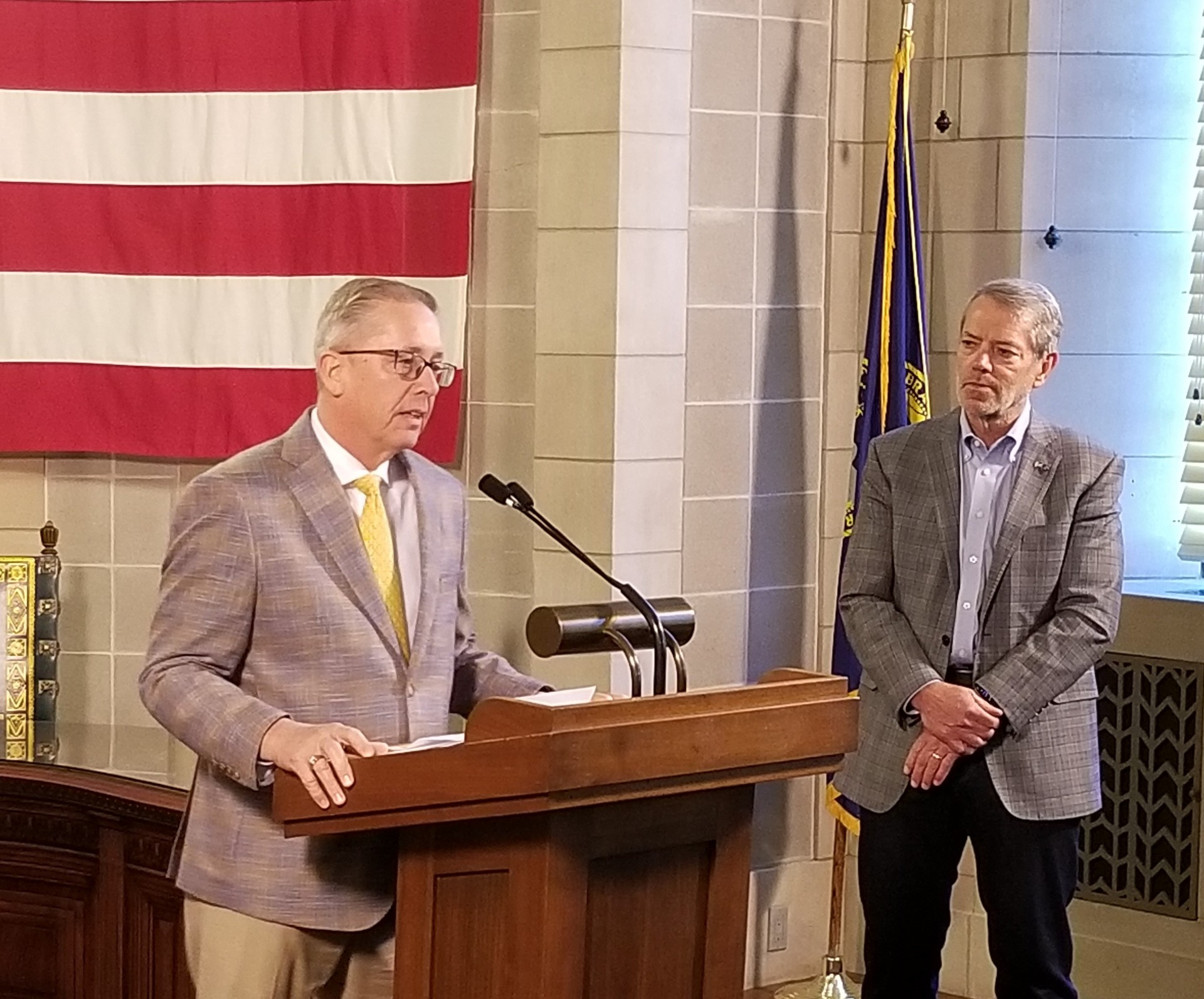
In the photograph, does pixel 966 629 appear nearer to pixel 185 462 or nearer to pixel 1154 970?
pixel 1154 970

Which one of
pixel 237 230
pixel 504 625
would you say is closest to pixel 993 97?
pixel 504 625

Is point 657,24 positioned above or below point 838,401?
above

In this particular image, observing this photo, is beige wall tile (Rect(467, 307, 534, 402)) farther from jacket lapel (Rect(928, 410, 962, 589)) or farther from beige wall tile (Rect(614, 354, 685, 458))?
jacket lapel (Rect(928, 410, 962, 589))

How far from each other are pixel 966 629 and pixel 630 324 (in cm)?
128

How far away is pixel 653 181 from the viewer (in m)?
4.77

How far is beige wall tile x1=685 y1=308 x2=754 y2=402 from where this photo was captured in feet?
16.3

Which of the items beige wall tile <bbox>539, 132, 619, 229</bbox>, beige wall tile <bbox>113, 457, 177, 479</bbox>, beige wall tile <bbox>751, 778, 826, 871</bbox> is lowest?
beige wall tile <bbox>751, 778, 826, 871</bbox>

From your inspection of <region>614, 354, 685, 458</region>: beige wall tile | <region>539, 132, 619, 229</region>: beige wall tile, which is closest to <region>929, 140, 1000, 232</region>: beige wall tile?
<region>614, 354, 685, 458</region>: beige wall tile

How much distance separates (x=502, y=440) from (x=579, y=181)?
2.19 ft

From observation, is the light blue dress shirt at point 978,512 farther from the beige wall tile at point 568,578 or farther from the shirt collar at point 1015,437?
the beige wall tile at point 568,578

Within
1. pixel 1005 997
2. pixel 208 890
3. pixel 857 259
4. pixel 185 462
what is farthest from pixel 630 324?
pixel 208 890

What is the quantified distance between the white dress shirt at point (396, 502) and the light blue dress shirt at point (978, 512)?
4.37 feet

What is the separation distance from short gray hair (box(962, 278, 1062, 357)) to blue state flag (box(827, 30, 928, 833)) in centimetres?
96

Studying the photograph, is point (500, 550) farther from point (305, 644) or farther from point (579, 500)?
point (305, 644)
